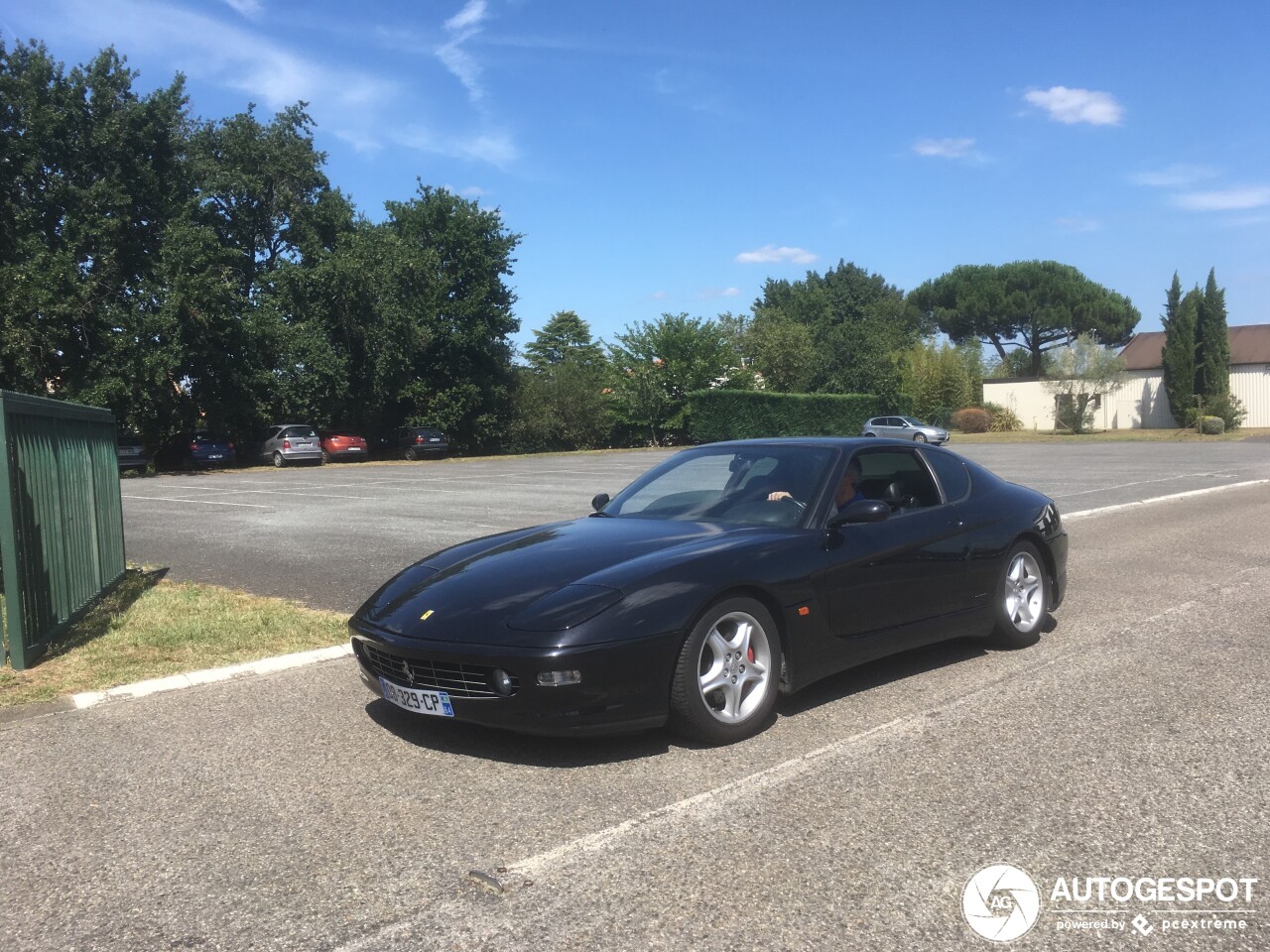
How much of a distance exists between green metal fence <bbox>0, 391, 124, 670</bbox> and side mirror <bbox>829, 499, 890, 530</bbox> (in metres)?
4.85

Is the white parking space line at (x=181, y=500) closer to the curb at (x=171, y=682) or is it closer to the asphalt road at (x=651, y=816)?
the curb at (x=171, y=682)

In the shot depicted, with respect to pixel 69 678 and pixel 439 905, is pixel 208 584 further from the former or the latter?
pixel 439 905

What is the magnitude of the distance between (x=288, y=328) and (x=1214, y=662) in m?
41.0

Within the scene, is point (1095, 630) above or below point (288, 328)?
below

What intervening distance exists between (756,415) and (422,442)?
16.3 metres

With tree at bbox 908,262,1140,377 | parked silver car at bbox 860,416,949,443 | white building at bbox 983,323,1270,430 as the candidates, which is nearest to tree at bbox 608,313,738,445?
parked silver car at bbox 860,416,949,443

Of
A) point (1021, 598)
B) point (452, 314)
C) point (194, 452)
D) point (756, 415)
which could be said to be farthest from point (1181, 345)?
point (1021, 598)

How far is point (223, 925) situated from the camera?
308 cm

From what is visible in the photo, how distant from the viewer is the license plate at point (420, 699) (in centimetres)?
441

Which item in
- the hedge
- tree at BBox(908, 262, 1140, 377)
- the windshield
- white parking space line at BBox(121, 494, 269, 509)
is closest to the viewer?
the windshield

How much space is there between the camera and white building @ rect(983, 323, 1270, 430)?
64125mm

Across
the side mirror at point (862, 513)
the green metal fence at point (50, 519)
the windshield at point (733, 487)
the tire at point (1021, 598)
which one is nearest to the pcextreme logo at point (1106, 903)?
the side mirror at point (862, 513)

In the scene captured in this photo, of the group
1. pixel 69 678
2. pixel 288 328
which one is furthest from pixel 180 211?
pixel 69 678

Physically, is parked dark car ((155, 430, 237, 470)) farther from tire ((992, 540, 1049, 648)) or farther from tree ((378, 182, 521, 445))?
tire ((992, 540, 1049, 648))
